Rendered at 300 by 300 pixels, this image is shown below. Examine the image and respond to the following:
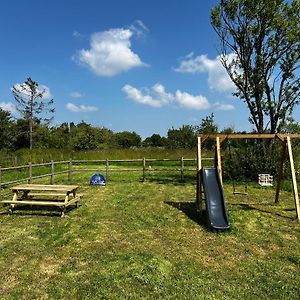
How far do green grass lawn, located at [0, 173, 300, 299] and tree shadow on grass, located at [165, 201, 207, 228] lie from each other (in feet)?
0.09

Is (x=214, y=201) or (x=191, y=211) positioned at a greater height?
(x=214, y=201)

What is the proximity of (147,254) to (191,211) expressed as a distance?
3.80 m

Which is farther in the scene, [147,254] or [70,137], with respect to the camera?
[70,137]

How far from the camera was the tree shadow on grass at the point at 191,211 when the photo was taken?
8338mm

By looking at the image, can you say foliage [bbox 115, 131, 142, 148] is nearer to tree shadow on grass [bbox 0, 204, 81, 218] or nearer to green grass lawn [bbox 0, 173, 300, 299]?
tree shadow on grass [bbox 0, 204, 81, 218]

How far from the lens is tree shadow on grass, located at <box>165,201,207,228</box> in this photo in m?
8.34

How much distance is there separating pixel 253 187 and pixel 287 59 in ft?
20.1

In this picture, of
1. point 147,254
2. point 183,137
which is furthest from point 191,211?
point 183,137

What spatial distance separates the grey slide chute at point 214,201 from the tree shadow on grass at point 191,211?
322mm

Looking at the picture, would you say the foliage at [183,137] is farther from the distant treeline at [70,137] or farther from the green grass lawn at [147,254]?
the green grass lawn at [147,254]

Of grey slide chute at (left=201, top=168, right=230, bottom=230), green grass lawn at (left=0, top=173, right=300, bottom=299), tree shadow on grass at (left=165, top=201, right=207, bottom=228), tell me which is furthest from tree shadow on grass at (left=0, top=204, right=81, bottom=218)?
grey slide chute at (left=201, top=168, right=230, bottom=230)

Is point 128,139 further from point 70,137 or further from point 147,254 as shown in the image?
point 147,254

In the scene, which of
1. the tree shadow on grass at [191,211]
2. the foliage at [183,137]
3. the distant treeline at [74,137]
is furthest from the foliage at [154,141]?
the tree shadow on grass at [191,211]

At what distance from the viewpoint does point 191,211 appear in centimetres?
939
